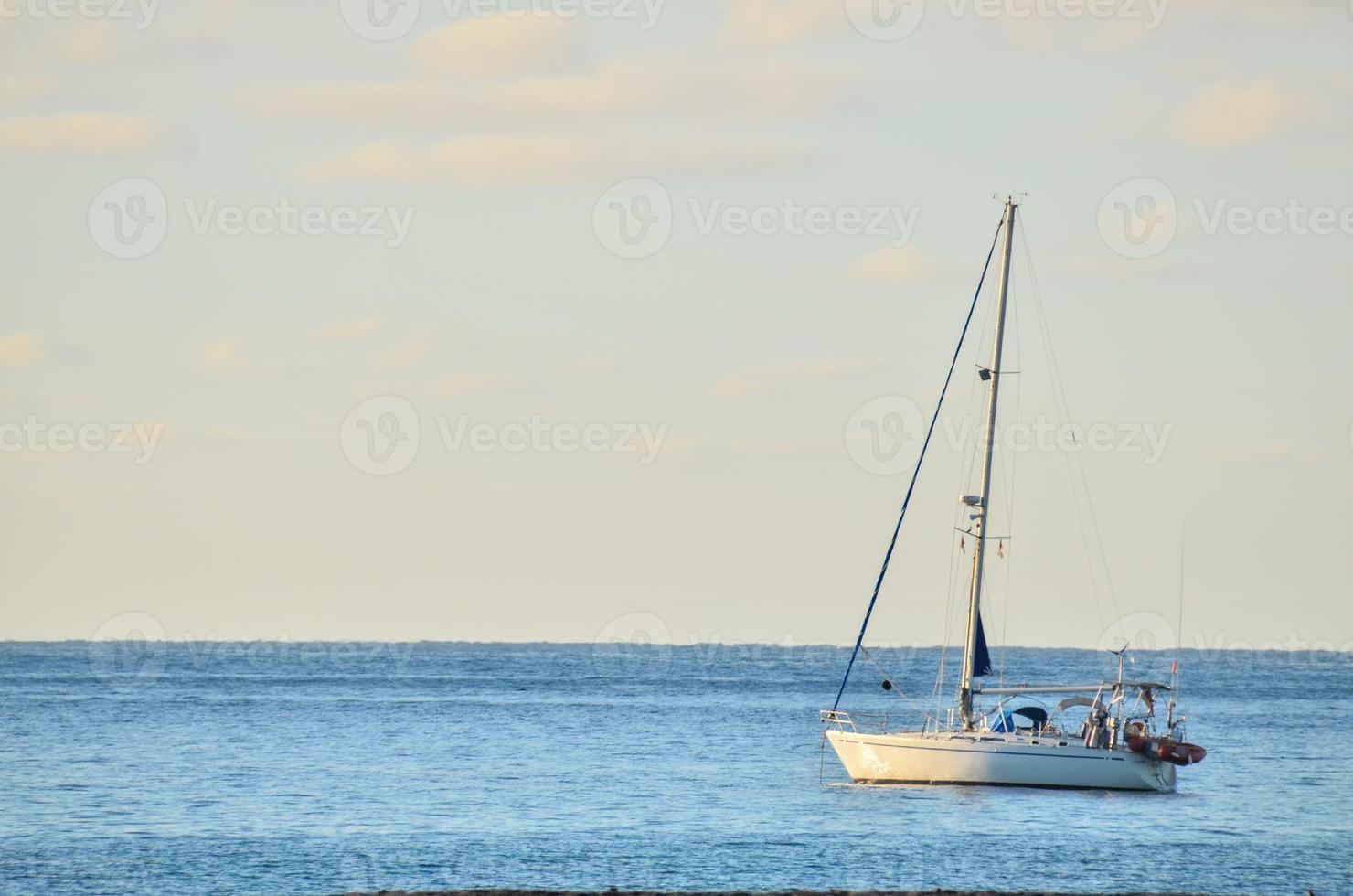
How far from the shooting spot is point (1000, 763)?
58.3 m

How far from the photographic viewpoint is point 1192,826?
54594 mm

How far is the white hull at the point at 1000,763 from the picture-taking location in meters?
58.4

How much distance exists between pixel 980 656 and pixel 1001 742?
3.22 meters

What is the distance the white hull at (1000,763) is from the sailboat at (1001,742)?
0.10ft

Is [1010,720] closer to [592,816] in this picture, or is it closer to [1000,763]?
[1000,763]

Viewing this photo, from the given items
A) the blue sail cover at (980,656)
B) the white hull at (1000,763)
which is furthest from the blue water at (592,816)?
the blue sail cover at (980,656)

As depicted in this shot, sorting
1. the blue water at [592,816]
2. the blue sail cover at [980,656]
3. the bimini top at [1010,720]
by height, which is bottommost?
the blue water at [592,816]

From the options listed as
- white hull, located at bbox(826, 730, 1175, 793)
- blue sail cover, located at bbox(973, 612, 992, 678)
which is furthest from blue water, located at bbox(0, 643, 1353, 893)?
blue sail cover, located at bbox(973, 612, 992, 678)

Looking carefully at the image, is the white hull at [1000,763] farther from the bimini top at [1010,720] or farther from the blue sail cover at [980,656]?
the blue sail cover at [980,656]

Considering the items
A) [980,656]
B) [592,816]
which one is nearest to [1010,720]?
[980,656]

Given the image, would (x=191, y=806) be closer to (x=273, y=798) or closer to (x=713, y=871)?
(x=273, y=798)

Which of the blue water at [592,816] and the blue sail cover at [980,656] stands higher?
the blue sail cover at [980,656]

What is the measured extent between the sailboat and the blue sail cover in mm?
40

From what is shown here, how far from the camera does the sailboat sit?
2304 inches
